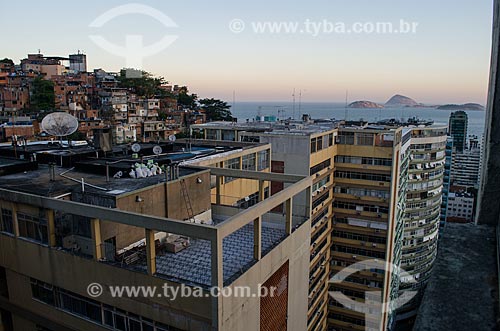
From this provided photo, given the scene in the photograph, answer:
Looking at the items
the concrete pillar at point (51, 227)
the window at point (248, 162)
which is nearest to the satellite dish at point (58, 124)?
the concrete pillar at point (51, 227)

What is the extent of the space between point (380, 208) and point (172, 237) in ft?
74.1

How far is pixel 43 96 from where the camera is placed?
60281 millimetres

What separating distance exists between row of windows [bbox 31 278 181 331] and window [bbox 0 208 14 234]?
1641mm

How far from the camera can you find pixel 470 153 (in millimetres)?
104312

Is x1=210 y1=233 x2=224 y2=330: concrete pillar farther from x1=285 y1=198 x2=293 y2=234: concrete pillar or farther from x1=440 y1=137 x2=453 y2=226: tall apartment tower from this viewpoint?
x1=440 y1=137 x2=453 y2=226: tall apartment tower

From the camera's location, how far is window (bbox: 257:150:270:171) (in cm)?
2098

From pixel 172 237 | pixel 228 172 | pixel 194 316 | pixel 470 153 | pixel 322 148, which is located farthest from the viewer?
pixel 470 153

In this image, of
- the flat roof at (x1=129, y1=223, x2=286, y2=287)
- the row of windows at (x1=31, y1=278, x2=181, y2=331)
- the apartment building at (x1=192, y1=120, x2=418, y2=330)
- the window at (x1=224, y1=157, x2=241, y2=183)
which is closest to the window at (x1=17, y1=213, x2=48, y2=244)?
the row of windows at (x1=31, y1=278, x2=181, y2=331)

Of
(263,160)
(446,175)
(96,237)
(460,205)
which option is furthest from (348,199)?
(460,205)

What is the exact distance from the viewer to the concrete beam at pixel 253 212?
7844mm

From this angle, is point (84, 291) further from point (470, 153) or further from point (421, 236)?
point (470, 153)

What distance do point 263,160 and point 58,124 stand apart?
1071cm

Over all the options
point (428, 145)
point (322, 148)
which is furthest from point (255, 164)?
point (428, 145)

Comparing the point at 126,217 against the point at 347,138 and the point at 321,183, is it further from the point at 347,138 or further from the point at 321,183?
the point at 347,138
